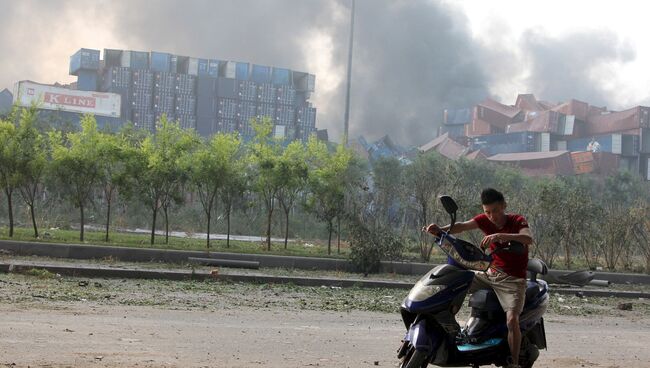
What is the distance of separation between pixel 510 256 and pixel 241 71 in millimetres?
102530

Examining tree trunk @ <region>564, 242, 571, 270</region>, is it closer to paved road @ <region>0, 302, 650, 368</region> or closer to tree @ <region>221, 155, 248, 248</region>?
tree @ <region>221, 155, 248, 248</region>

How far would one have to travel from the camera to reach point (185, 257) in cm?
2056

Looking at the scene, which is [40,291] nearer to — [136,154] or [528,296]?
[528,296]

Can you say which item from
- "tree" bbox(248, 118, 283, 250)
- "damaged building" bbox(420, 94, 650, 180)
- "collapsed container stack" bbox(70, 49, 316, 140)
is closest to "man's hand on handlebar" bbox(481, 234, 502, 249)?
"tree" bbox(248, 118, 283, 250)

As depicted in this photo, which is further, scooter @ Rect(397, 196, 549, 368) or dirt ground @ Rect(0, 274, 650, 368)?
dirt ground @ Rect(0, 274, 650, 368)

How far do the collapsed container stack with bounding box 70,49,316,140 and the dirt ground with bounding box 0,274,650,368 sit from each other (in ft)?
287

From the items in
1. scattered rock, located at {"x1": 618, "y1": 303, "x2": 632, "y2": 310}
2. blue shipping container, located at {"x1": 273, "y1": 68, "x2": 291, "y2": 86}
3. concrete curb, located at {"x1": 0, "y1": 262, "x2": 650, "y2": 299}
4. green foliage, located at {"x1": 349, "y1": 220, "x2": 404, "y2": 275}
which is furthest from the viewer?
blue shipping container, located at {"x1": 273, "y1": 68, "x2": 291, "y2": 86}

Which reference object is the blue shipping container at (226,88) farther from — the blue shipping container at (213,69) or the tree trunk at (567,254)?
the tree trunk at (567,254)

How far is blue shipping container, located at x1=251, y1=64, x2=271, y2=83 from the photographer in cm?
10775

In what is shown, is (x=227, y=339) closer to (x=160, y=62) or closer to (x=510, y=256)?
(x=510, y=256)

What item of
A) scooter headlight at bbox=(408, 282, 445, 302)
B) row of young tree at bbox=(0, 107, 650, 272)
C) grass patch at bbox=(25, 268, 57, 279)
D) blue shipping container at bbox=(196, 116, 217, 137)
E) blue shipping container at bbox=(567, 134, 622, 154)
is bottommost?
grass patch at bbox=(25, 268, 57, 279)

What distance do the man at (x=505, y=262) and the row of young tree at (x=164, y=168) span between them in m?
19.5

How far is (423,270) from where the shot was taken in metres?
21.2

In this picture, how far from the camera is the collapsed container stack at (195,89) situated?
102625 mm
